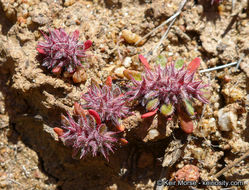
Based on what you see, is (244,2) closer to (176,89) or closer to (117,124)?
(176,89)

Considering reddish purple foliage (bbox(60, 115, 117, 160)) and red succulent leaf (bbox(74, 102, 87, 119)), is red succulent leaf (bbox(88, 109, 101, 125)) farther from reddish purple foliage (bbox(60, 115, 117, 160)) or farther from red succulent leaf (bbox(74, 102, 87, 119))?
red succulent leaf (bbox(74, 102, 87, 119))

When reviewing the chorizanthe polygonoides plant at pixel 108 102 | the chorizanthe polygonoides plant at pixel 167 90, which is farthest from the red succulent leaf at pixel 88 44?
the chorizanthe polygonoides plant at pixel 167 90

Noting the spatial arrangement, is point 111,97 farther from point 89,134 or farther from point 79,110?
point 89,134

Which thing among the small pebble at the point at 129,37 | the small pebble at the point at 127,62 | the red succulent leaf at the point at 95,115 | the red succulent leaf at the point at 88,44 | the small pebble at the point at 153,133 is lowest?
the small pebble at the point at 153,133

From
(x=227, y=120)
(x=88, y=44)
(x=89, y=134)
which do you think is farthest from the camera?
(x=227, y=120)

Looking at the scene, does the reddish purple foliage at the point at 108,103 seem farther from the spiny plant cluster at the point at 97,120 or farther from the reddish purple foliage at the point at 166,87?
the reddish purple foliage at the point at 166,87

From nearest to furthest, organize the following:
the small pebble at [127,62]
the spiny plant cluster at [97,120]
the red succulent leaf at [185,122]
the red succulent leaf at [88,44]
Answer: the spiny plant cluster at [97,120] < the red succulent leaf at [185,122] < the red succulent leaf at [88,44] < the small pebble at [127,62]

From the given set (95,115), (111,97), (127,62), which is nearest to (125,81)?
(127,62)

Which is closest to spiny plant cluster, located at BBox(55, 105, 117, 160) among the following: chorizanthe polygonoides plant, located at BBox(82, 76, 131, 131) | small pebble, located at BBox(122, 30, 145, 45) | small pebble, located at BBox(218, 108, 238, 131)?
chorizanthe polygonoides plant, located at BBox(82, 76, 131, 131)
